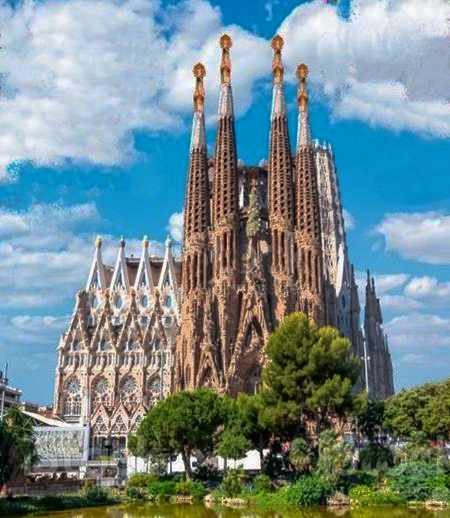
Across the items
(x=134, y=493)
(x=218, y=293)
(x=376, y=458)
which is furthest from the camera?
(x=218, y=293)

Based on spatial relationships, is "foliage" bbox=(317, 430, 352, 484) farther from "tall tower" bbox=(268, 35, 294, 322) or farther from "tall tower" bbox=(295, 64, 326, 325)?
"tall tower" bbox=(295, 64, 326, 325)

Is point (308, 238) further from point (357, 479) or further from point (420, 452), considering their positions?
point (357, 479)

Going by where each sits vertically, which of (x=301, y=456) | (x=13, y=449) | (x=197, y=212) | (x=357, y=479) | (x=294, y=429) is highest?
(x=197, y=212)

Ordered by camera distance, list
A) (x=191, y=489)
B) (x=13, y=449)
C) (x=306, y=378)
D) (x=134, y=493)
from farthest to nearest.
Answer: (x=306, y=378)
(x=191, y=489)
(x=134, y=493)
(x=13, y=449)

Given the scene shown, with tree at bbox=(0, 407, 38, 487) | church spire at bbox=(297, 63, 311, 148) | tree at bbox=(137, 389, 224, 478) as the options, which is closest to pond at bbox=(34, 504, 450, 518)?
tree at bbox=(0, 407, 38, 487)

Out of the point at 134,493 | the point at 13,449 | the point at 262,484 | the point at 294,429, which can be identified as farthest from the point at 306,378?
Answer: the point at 13,449

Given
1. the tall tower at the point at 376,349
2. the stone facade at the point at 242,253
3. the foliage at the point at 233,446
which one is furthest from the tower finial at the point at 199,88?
the foliage at the point at 233,446

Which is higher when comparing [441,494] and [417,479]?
[417,479]
